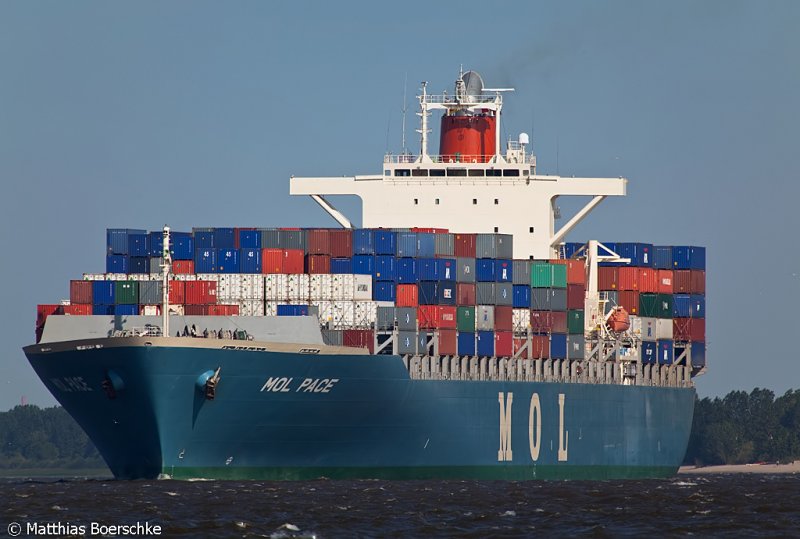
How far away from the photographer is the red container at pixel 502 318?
72.4m

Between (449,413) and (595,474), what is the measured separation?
12.5 m

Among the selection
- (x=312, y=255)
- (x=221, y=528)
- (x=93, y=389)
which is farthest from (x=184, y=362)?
(x=221, y=528)

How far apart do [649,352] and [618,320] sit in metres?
4.84

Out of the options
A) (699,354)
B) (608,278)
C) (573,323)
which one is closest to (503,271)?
(573,323)

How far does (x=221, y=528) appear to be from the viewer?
4634 cm

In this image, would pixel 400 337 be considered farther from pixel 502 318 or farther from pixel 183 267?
pixel 183 267

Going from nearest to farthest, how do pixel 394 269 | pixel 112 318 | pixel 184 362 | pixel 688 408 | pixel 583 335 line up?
pixel 184 362, pixel 112 318, pixel 394 269, pixel 583 335, pixel 688 408

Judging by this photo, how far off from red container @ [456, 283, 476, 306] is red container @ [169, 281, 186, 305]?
11900mm

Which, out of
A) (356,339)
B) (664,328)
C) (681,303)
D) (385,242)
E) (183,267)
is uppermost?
(385,242)

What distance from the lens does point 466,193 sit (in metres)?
82.0

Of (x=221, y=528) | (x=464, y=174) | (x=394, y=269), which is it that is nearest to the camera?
(x=221, y=528)

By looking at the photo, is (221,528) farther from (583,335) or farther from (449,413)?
(583,335)

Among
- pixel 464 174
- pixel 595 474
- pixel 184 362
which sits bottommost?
pixel 595 474

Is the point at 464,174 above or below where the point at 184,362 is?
above
